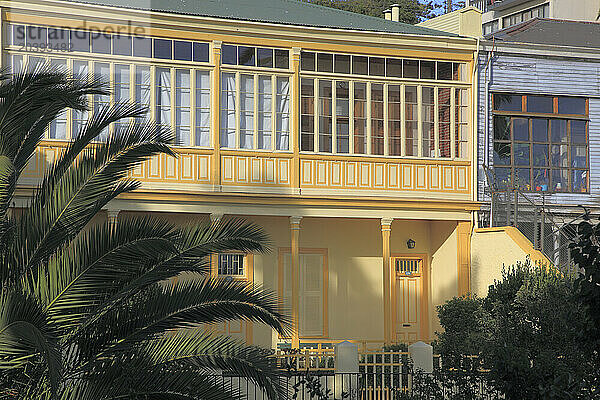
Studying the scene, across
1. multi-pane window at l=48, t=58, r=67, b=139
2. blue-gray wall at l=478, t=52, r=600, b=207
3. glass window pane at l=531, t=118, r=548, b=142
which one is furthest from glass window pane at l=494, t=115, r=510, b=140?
multi-pane window at l=48, t=58, r=67, b=139

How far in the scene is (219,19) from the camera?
2066 cm

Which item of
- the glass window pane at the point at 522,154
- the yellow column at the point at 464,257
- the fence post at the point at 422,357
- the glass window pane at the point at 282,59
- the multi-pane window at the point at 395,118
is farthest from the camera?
the glass window pane at the point at 522,154

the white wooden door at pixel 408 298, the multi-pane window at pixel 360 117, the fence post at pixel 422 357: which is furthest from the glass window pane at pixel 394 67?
the fence post at pixel 422 357

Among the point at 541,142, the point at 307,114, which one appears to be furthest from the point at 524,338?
the point at 541,142

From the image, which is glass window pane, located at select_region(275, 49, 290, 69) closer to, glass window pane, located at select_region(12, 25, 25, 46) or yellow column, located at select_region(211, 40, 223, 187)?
yellow column, located at select_region(211, 40, 223, 187)

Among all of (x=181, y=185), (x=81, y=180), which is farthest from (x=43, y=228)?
(x=181, y=185)

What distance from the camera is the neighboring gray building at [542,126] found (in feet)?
74.0

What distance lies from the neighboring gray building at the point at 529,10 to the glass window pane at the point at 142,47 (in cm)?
2787

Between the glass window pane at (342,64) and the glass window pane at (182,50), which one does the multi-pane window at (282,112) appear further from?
the glass window pane at (182,50)

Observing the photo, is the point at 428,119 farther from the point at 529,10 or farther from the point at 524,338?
the point at 529,10

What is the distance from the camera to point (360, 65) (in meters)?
22.0

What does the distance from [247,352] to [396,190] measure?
12.3m

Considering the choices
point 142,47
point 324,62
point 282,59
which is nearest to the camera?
point 142,47

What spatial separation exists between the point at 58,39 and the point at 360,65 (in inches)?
267
